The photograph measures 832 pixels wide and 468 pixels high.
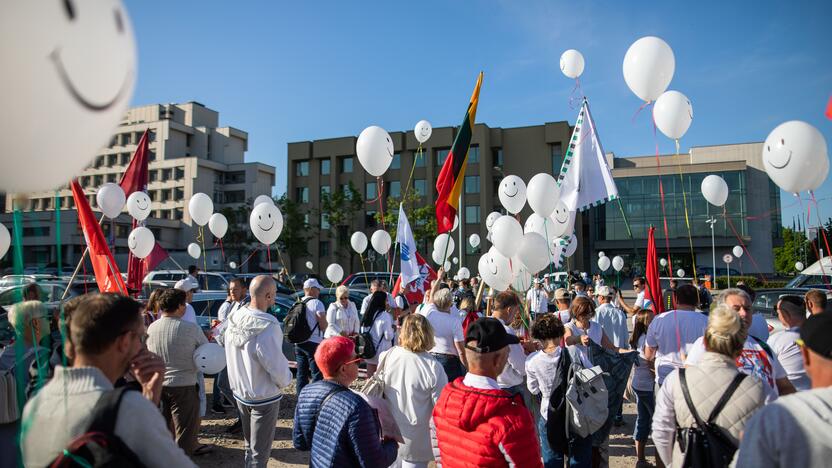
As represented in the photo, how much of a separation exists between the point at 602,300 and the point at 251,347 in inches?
216

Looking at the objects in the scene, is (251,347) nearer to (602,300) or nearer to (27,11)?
(27,11)

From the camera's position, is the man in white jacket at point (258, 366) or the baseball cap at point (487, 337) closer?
the baseball cap at point (487, 337)

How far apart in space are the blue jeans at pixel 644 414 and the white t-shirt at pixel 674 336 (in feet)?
1.83

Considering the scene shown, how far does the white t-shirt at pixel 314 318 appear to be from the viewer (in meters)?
7.20

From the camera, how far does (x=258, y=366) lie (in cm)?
439

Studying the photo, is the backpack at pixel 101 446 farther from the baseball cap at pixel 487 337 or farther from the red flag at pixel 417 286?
the red flag at pixel 417 286

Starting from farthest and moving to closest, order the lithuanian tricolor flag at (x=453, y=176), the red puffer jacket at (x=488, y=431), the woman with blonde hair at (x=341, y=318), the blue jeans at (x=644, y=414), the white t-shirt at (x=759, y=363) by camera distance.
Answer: the lithuanian tricolor flag at (x=453, y=176), the woman with blonde hair at (x=341, y=318), the blue jeans at (x=644, y=414), the white t-shirt at (x=759, y=363), the red puffer jacket at (x=488, y=431)

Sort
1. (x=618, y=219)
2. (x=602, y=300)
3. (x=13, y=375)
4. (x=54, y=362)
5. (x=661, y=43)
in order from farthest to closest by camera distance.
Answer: (x=618, y=219), (x=602, y=300), (x=661, y=43), (x=54, y=362), (x=13, y=375)

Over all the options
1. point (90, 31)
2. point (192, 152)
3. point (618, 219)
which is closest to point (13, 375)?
point (90, 31)

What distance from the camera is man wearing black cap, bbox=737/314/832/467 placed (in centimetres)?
181

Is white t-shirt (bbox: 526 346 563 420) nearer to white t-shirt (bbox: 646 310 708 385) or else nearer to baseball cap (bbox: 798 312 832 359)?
white t-shirt (bbox: 646 310 708 385)

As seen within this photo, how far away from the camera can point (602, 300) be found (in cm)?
779

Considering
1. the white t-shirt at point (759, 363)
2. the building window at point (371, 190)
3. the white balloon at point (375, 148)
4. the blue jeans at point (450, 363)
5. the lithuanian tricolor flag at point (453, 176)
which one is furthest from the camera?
the building window at point (371, 190)

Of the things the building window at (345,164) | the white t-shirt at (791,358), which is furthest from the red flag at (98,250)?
the building window at (345,164)
